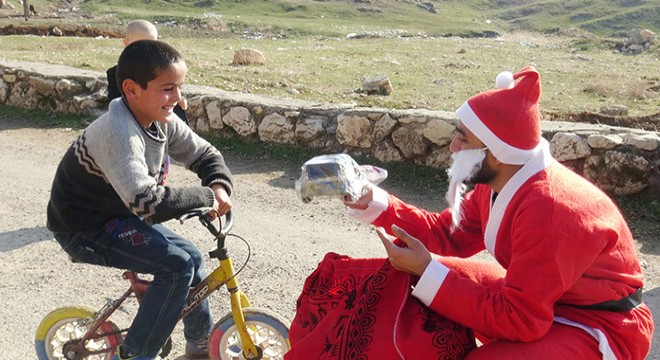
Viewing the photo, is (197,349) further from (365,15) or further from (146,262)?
(365,15)

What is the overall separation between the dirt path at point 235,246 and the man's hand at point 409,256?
1.87m

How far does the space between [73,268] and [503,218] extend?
12.3 ft

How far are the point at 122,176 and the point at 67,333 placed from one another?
4.20 ft

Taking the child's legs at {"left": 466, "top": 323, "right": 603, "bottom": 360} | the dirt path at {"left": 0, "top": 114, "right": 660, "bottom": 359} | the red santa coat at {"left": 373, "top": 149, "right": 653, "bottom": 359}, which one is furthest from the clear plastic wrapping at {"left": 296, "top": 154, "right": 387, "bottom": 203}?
the dirt path at {"left": 0, "top": 114, "right": 660, "bottom": 359}

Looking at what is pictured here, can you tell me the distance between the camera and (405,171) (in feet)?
24.6

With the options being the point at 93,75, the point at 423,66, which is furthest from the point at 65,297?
the point at 423,66

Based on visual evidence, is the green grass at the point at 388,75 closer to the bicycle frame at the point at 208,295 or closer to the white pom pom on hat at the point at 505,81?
the bicycle frame at the point at 208,295

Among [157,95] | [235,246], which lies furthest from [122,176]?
[235,246]

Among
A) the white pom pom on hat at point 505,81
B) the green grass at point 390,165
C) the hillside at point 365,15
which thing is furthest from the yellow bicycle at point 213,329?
the hillside at point 365,15

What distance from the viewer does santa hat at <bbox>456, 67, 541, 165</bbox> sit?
8.51ft

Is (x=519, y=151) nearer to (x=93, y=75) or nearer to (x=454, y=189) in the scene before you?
(x=454, y=189)

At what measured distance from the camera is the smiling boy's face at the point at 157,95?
3111 millimetres

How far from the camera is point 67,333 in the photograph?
149 inches

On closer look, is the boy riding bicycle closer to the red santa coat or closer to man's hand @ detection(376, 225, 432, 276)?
man's hand @ detection(376, 225, 432, 276)
